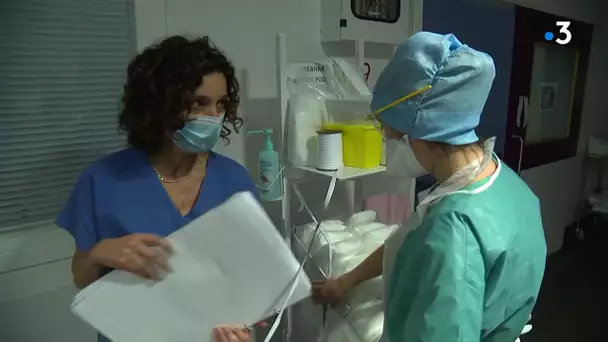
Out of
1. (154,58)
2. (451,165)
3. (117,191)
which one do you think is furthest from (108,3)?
(451,165)

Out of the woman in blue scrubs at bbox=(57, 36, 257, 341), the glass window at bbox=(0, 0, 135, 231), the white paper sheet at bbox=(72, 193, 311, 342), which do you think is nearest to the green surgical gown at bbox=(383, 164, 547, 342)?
the white paper sheet at bbox=(72, 193, 311, 342)

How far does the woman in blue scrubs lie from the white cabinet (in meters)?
0.70

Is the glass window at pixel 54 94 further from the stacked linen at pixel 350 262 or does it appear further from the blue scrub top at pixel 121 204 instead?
the stacked linen at pixel 350 262

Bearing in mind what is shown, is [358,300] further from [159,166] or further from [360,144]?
[159,166]

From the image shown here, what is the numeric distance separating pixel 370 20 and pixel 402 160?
0.98m

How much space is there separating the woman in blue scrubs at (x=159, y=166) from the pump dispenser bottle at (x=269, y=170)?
0.28 m

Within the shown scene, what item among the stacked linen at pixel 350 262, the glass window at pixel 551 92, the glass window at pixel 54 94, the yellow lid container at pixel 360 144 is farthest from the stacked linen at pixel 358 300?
the glass window at pixel 551 92

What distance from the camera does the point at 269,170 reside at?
1464mm

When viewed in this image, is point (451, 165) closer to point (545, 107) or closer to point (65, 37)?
point (65, 37)

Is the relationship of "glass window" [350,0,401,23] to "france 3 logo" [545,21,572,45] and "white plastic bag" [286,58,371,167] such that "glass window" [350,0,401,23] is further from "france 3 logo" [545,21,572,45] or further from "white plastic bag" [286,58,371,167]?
"france 3 logo" [545,21,572,45]

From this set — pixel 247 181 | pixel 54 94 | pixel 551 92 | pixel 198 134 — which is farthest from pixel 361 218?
pixel 551 92

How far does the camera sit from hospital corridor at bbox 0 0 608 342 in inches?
36.9

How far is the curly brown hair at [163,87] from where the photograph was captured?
1.06m

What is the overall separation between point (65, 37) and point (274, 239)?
2.49 feet
